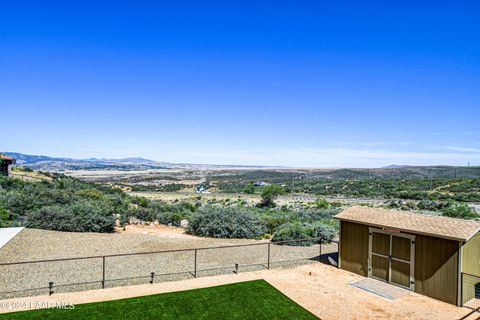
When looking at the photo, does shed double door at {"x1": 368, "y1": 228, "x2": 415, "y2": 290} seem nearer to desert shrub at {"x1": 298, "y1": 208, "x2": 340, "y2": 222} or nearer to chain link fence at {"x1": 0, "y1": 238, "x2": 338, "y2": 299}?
chain link fence at {"x1": 0, "y1": 238, "x2": 338, "y2": 299}

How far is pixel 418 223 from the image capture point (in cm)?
1316

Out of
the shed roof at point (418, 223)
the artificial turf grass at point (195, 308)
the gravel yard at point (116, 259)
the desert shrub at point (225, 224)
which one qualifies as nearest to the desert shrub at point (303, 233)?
the gravel yard at point (116, 259)

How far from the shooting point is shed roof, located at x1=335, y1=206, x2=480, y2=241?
38.2ft

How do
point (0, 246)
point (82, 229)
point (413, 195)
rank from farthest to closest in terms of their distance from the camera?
point (413, 195) < point (82, 229) < point (0, 246)

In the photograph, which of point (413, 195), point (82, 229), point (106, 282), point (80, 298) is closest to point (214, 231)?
point (82, 229)

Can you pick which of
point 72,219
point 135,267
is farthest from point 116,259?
point 72,219

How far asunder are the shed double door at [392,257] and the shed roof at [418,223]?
1.18 feet

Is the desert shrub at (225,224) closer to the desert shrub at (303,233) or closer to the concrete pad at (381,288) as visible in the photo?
the desert shrub at (303,233)

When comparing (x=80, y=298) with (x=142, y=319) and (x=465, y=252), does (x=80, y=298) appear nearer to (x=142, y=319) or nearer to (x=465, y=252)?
(x=142, y=319)

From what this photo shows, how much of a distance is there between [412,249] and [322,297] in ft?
12.6

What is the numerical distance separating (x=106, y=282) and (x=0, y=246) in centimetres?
736

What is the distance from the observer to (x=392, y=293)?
499 inches

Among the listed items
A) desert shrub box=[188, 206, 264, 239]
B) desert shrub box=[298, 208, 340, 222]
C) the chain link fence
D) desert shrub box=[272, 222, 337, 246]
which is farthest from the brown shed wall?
desert shrub box=[298, 208, 340, 222]

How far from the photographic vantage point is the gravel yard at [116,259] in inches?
524
